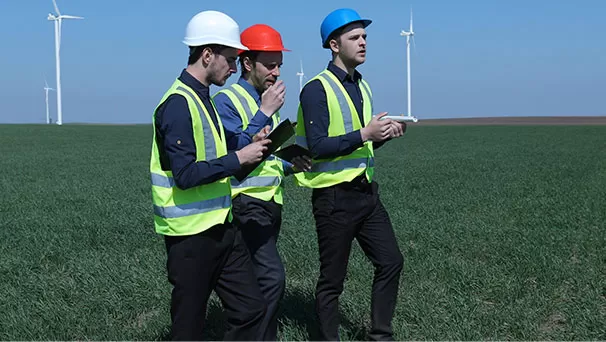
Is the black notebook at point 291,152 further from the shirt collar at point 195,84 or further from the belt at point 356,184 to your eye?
the shirt collar at point 195,84

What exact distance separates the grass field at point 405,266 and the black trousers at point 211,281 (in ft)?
3.91

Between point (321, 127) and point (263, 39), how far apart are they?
0.61m

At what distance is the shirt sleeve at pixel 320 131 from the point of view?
4.34m

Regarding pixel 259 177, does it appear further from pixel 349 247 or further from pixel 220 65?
pixel 220 65

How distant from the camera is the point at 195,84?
354 cm

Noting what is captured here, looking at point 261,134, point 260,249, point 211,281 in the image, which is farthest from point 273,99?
point 211,281

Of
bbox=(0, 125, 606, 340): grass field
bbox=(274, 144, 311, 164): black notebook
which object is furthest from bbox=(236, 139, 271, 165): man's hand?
bbox=(0, 125, 606, 340): grass field

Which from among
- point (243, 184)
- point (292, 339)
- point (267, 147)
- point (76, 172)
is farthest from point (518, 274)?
point (76, 172)

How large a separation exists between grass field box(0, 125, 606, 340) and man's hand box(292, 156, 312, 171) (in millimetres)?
1083

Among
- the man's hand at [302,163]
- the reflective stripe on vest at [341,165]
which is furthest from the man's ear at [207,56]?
the reflective stripe on vest at [341,165]

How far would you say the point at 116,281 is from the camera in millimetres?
6039

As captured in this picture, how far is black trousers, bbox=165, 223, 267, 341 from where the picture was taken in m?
3.51

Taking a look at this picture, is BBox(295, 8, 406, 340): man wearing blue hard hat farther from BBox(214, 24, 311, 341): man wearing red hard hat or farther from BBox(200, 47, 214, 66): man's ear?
BBox(200, 47, 214, 66): man's ear

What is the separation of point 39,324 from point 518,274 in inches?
148
